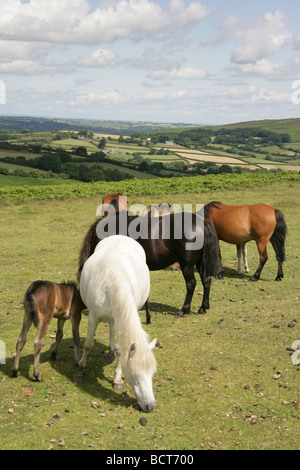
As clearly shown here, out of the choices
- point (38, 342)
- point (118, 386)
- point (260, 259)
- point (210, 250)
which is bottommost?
point (118, 386)

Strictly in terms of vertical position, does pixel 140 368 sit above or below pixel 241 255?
above

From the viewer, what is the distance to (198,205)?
86.6ft

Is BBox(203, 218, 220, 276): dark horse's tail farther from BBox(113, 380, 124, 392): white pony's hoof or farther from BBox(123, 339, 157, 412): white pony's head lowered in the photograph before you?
BBox(123, 339, 157, 412): white pony's head lowered

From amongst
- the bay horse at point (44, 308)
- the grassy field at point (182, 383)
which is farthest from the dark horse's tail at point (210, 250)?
the bay horse at point (44, 308)

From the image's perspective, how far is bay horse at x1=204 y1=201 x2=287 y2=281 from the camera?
44.2ft

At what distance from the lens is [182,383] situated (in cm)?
704

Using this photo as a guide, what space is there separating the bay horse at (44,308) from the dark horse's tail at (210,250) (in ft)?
12.9

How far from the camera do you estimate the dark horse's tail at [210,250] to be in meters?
10.2

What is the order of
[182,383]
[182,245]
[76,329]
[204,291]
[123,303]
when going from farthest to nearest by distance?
[204,291], [182,245], [76,329], [182,383], [123,303]

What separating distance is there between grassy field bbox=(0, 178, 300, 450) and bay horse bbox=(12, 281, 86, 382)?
590mm

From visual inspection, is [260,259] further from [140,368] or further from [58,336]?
[140,368]

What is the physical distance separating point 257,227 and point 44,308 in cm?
863
